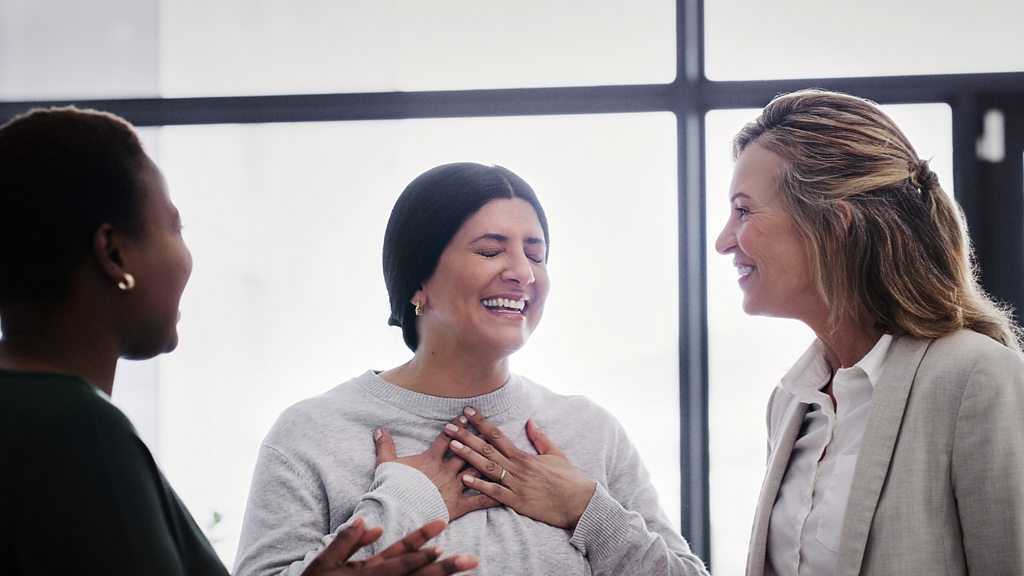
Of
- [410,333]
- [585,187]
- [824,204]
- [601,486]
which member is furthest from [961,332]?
[585,187]

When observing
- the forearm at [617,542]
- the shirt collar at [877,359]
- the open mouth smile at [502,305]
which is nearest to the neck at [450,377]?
the open mouth smile at [502,305]

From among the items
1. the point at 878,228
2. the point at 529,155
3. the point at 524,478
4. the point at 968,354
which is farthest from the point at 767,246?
the point at 529,155

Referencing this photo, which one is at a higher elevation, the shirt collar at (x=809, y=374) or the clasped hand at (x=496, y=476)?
the shirt collar at (x=809, y=374)

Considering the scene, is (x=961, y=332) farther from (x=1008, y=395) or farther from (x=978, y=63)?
(x=978, y=63)

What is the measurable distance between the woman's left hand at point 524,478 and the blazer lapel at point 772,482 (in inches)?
12.1

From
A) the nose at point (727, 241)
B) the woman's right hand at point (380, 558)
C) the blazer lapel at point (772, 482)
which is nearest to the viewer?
the woman's right hand at point (380, 558)

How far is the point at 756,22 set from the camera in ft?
8.42

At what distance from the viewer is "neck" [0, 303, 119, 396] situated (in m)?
0.91

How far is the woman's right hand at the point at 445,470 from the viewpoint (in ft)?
5.37

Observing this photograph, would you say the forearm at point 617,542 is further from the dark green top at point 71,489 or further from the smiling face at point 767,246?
the dark green top at point 71,489

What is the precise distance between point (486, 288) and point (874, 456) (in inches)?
30.8

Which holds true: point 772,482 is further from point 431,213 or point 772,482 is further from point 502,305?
point 431,213

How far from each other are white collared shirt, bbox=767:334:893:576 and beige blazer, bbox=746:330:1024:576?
60 mm

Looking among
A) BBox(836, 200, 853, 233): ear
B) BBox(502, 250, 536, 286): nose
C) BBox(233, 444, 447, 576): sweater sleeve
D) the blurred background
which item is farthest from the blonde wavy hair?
the blurred background
